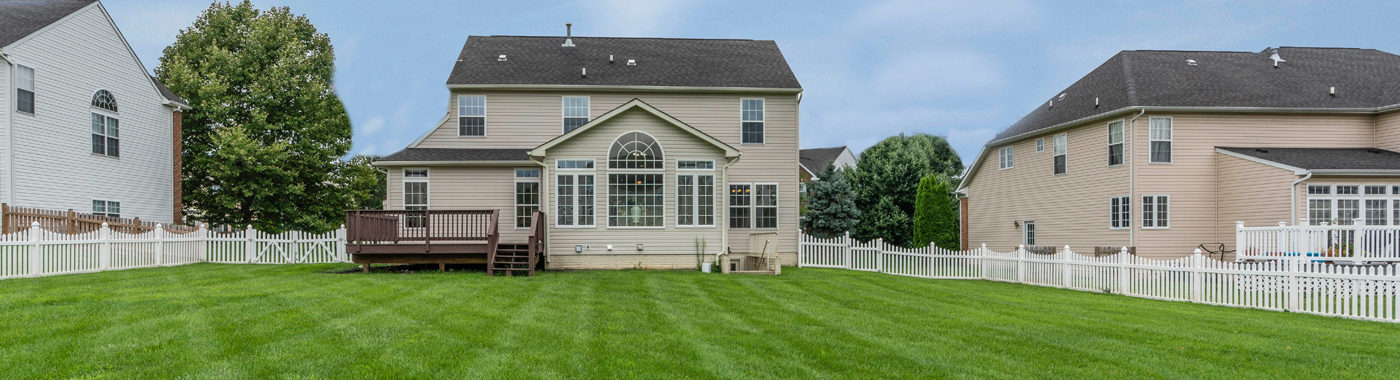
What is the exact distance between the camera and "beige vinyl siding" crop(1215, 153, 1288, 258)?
21.1m

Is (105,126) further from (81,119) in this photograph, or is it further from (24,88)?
(24,88)

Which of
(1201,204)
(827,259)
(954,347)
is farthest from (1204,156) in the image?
(954,347)

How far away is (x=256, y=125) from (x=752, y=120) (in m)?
17.7

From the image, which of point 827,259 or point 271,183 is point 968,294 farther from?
point 271,183

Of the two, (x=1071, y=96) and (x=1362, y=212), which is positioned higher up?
(x=1071, y=96)

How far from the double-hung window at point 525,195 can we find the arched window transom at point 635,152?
3.47 meters

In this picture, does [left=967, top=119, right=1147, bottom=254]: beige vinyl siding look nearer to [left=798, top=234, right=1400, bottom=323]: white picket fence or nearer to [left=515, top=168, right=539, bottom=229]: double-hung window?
[left=798, top=234, right=1400, bottom=323]: white picket fence

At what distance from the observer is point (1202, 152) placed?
23.3 metres

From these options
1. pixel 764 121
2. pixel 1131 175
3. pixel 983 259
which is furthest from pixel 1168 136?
pixel 764 121

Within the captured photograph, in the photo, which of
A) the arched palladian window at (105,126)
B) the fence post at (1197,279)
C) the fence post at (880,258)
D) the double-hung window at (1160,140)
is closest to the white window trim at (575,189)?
the fence post at (880,258)

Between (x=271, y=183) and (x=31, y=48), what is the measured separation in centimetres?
871

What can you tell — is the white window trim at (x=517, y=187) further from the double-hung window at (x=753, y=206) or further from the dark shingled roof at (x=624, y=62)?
the double-hung window at (x=753, y=206)

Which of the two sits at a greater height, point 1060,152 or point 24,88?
point 24,88

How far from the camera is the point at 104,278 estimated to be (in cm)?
1506
